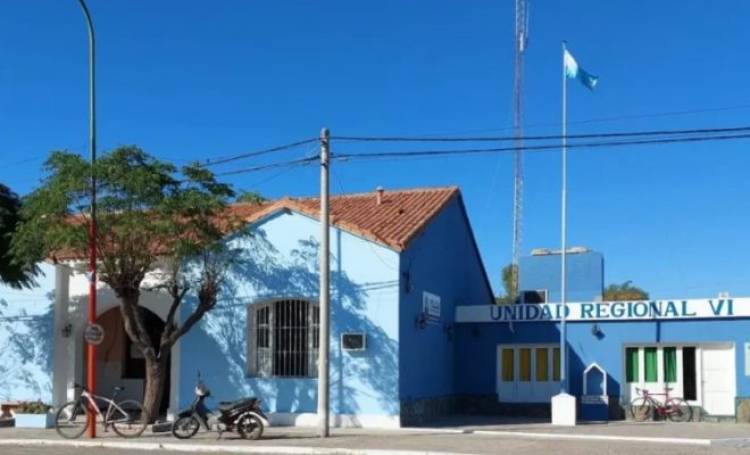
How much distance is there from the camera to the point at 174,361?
2266 centimetres

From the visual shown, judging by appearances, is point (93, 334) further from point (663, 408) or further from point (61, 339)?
point (663, 408)

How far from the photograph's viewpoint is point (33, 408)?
22000 mm

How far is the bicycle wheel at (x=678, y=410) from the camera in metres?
23.1

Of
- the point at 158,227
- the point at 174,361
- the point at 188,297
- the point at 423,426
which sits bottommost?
the point at 423,426

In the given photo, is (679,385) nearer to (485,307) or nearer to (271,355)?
(485,307)

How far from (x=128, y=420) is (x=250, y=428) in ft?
8.84

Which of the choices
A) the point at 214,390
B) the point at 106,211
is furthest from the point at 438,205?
the point at 106,211

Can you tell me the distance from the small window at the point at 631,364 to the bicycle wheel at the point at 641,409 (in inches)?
27.0

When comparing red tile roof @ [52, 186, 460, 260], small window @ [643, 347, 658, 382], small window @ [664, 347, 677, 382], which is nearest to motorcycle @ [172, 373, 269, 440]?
red tile roof @ [52, 186, 460, 260]

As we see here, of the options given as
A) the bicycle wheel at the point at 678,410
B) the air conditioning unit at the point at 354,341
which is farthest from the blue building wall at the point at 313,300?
the bicycle wheel at the point at 678,410

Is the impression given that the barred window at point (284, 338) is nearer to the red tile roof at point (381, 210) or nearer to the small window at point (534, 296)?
the red tile roof at point (381, 210)

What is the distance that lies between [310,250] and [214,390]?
13.9ft

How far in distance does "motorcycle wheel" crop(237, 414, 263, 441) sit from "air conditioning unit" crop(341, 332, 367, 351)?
3.45 meters

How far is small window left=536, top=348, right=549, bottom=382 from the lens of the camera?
25.0 meters
